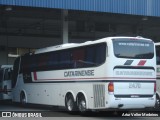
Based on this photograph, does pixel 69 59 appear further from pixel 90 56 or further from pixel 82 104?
pixel 82 104

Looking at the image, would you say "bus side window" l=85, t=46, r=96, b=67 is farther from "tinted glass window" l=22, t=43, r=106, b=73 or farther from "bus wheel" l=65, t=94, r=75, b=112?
"bus wheel" l=65, t=94, r=75, b=112

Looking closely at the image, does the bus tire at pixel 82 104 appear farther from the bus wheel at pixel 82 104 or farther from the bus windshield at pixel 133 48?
the bus windshield at pixel 133 48

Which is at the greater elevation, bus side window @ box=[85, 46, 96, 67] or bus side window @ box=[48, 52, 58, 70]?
bus side window @ box=[85, 46, 96, 67]

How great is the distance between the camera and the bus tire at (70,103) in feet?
63.1

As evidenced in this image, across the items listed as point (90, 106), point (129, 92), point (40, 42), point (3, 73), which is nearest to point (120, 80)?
point (129, 92)

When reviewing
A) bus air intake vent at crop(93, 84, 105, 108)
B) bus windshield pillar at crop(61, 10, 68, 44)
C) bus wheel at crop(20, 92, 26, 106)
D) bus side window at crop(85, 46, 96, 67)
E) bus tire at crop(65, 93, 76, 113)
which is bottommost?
bus wheel at crop(20, 92, 26, 106)

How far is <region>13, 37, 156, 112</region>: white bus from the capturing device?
17047mm

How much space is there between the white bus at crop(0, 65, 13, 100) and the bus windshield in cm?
1195

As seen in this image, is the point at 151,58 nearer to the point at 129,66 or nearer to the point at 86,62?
the point at 129,66

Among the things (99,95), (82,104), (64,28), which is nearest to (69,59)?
(82,104)

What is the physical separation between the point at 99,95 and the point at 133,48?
2.33m

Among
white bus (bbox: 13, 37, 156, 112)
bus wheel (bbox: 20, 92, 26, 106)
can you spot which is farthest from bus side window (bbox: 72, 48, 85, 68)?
bus wheel (bbox: 20, 92, 26, 106)

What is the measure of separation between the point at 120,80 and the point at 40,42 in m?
25.7

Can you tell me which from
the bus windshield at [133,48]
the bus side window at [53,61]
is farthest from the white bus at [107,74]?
the bus side window at [53,61]
